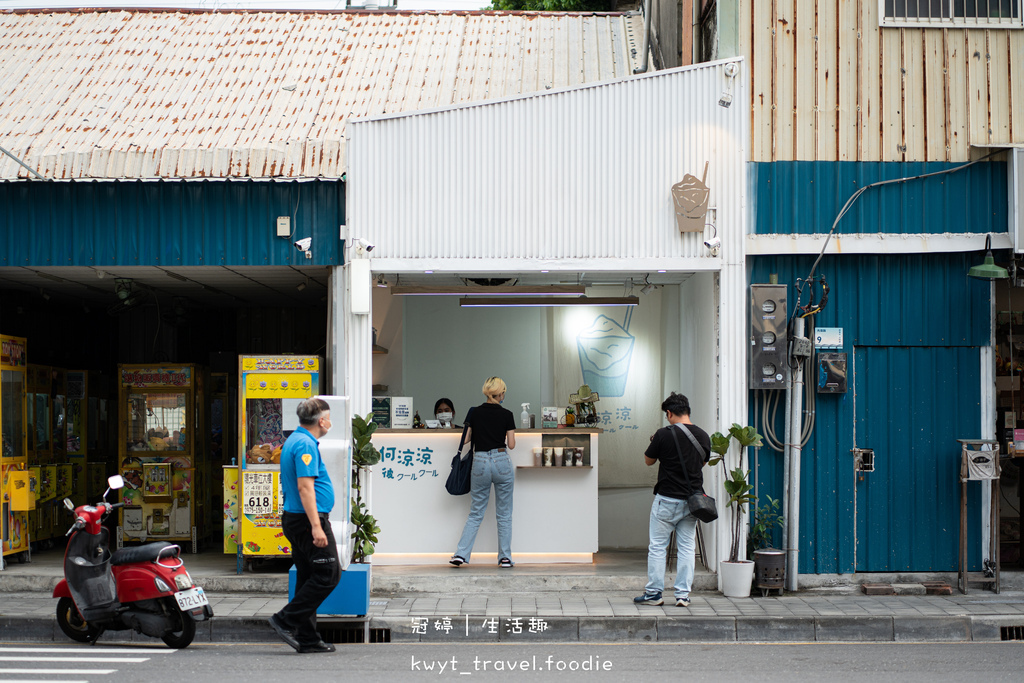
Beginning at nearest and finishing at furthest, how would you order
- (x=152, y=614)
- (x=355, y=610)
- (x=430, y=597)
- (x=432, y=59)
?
(x=152, y=614) → (x=355, y=610) → (x=430, y=597) → (x=432, y=59)

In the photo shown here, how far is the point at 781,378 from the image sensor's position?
9.42m

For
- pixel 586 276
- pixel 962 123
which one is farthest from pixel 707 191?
pixel 962 123

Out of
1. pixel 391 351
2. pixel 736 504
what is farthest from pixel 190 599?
pixel 391 351

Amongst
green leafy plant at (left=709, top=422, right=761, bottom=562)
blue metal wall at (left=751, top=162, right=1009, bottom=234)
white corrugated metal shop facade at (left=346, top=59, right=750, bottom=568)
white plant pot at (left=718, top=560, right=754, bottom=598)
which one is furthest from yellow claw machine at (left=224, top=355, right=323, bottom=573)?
blue metal wall at (left=751, top=162, right=1009, bottom=234)

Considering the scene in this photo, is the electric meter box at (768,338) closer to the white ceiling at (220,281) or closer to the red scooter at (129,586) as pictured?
→ the white ceiling at (220,281)

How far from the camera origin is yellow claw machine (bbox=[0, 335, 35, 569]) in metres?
10.4

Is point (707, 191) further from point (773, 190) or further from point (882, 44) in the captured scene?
point (882, 44)

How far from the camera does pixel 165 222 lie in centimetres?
991

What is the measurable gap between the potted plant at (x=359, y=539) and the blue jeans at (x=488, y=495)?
1.17 meters

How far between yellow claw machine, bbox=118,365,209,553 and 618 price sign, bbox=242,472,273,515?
78.4 inches

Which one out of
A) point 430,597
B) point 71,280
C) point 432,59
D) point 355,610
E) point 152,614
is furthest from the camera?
→ point 432,59

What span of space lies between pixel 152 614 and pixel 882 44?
8.42 meters

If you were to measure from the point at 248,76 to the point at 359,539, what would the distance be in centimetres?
653

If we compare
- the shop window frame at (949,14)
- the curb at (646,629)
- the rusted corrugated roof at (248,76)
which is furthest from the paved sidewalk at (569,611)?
the shop window frame at (949,14)
